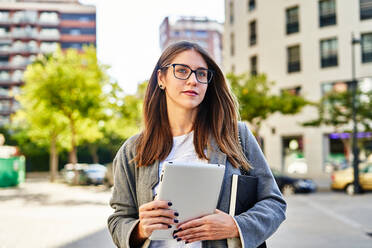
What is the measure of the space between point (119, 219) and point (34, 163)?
157 ft

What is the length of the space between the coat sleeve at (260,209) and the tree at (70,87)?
85.0ft

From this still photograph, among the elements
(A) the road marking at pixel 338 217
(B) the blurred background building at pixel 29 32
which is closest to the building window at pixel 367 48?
(A) the road marking at pixel 338 217

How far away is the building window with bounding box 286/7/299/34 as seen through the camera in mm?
31938

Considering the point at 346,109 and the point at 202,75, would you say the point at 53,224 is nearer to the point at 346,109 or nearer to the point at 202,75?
the point at 202,75

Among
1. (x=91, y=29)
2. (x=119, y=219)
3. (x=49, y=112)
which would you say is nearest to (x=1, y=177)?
(x=49, y=112)

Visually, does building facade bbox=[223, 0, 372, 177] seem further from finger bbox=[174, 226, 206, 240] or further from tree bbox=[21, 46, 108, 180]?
finger bbox=[174, 226, 206, 240]

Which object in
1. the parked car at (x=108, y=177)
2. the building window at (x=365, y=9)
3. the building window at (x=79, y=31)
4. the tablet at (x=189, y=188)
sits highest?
the building window at (x=79, y=31)

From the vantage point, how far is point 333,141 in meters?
29.7

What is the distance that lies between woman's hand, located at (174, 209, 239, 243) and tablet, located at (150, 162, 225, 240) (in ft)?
0.08

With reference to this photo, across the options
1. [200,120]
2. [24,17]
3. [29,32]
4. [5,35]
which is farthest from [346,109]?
[5,35]

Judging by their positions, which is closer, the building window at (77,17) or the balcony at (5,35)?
the balcony at (5,35)

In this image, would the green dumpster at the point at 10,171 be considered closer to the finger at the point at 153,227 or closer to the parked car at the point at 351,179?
the parked car at the point at 351,179

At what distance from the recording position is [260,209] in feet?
6.57

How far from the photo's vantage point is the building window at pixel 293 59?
1240 inches
